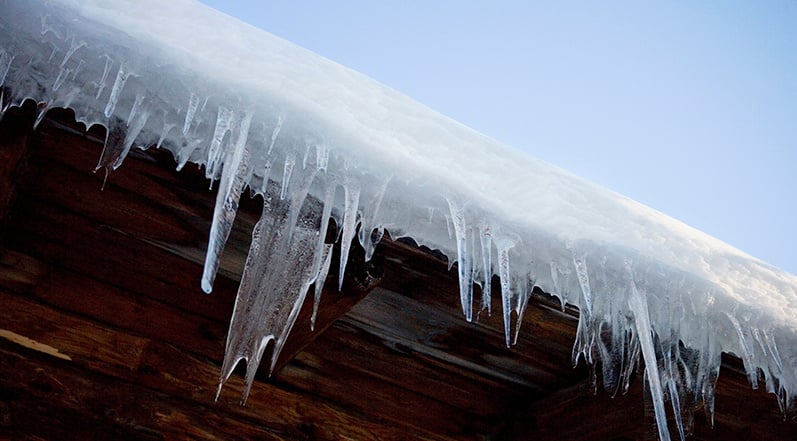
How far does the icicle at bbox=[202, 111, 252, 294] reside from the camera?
1.23m

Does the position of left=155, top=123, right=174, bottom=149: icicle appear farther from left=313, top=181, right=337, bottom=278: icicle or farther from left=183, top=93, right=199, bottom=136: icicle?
left=313, top=181, right=337, bottom=278: icicle

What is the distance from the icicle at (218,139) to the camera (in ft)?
4.00

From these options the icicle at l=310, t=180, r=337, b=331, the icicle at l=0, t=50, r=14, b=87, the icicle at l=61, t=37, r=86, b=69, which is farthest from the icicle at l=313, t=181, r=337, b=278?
the icicle at l=0, t=50, r=14, b=87

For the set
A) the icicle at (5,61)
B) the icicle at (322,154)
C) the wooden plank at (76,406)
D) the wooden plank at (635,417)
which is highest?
the icicle at (322,154)

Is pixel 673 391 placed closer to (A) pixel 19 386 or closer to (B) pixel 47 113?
(B) pixel 47 113

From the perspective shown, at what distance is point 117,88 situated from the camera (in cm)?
119

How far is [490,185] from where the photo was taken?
140cm

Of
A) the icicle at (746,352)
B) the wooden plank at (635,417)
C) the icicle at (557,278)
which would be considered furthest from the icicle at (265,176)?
the wooden plank at (635,417)

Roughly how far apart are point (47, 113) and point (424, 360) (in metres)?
1.38

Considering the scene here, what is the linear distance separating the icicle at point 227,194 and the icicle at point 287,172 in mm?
78

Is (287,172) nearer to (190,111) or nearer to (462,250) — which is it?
(190,111)

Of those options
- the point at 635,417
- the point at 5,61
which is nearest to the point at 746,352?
the point at 635,417

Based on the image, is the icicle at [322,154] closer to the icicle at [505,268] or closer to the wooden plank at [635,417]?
the icicle at [505,268]

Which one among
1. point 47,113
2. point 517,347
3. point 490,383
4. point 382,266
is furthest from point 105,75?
point 490,383
